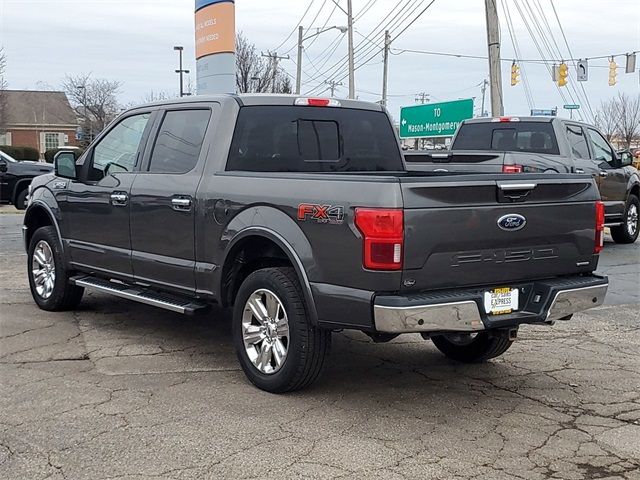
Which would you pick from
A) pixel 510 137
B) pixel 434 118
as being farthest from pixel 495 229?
pixel 434 118

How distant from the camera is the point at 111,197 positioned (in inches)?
255

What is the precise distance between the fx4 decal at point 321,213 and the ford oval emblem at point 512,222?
38.4 inches

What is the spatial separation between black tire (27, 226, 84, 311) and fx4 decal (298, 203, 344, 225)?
3370 millimetres

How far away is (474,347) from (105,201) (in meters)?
3.27

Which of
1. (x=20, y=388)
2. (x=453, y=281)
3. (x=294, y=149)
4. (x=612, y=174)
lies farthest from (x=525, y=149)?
(x=20, y=388)

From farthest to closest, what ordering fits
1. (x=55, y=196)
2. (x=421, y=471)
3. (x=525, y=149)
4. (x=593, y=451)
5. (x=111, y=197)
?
(x=525, y=149) < (x=55, y=196) < (x=111, y=197) < (x=593, y=451) < (x=421, y=471)

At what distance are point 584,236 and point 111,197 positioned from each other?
3.76 m

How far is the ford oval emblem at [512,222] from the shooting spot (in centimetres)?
465

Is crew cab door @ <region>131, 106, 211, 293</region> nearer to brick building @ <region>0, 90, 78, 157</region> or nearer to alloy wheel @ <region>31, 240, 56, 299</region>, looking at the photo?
alloy wheel @ <region>31, 240, 56, 299</region>

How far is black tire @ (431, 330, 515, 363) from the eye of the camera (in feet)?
18.8

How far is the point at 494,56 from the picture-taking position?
20266 mm

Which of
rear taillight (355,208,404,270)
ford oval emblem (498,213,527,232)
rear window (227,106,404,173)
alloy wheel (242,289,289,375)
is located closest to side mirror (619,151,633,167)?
rear window (227,106,404,173)

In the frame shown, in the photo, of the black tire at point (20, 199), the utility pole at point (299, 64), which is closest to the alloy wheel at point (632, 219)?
the black tire at point (20, 199)

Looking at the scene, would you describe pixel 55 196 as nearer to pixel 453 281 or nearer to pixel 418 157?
pixel 453 281
